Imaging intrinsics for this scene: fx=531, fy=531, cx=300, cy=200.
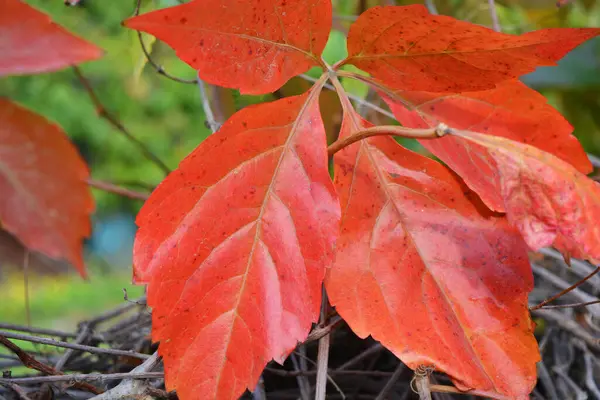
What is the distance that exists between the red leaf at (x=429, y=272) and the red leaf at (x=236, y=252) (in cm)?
3

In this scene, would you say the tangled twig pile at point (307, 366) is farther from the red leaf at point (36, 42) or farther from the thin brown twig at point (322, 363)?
the red leaf at point (36, 42)

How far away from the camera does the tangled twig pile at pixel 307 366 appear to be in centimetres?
33

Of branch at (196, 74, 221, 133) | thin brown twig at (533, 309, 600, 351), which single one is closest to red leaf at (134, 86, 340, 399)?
branch at (196, 74, 221, 133)

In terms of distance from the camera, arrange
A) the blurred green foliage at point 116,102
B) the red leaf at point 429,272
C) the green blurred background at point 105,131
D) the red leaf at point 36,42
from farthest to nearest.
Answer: the green blurred background at point 105,131
the blurred green foliage at point 116,102
the red leaf at point 429,272
the red leaf at point 36,42

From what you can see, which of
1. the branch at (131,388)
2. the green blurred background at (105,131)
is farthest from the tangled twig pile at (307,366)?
the green blurred background at (105,131)

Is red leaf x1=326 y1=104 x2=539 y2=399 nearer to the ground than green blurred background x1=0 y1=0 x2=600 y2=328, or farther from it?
farther from it

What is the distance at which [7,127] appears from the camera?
0.61 ft

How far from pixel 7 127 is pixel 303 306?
16 cm

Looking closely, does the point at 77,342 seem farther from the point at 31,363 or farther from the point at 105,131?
the point at 105,131

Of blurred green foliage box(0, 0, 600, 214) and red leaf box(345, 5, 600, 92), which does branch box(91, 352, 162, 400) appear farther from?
blurred green foliage box(0, 0, 600, 214)

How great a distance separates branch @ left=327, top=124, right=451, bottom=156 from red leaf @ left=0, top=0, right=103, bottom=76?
0.14 meters

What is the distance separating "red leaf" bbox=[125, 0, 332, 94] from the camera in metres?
0.27

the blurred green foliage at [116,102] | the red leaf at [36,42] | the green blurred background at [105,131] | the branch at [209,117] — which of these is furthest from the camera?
the green blurred background at [105,131]

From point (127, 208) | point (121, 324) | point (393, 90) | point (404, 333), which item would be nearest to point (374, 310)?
point (404, 333)
